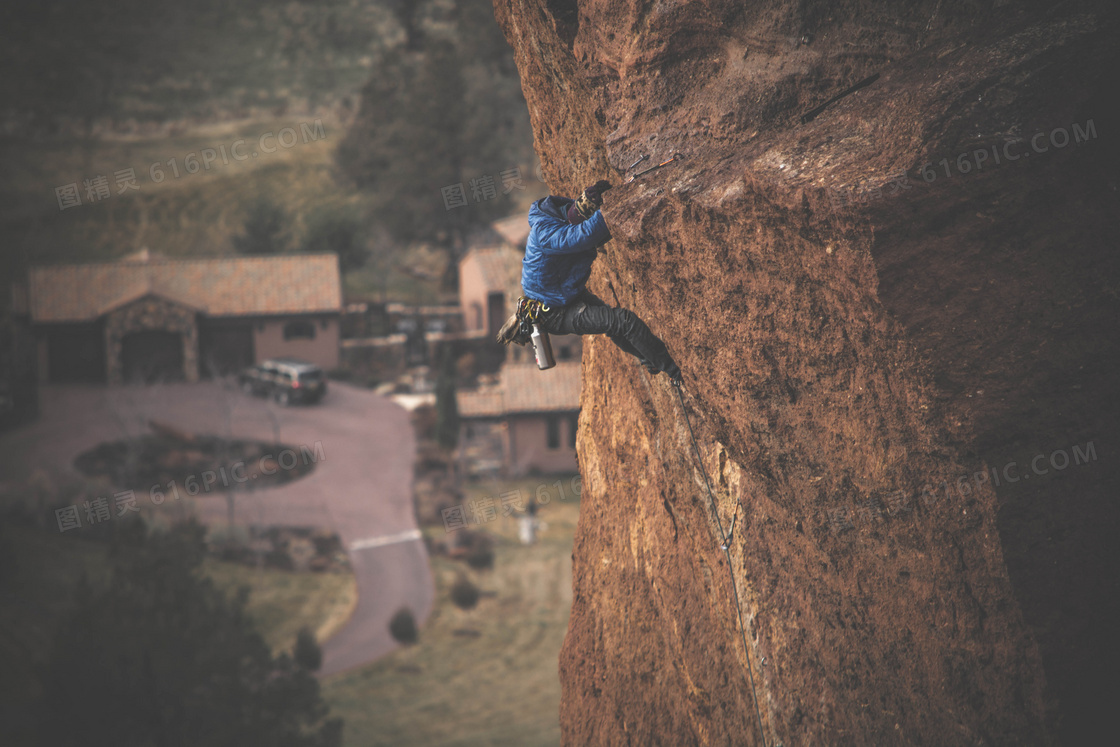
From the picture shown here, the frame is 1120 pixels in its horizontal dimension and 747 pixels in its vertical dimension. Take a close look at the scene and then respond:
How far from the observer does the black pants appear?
310 inches

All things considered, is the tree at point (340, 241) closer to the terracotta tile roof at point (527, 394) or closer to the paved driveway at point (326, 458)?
the paved driveway at point (326, 458)

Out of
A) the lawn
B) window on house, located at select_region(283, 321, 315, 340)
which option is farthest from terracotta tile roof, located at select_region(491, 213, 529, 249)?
the lawn

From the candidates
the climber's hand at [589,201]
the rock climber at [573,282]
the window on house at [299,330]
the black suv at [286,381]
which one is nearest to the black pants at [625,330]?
the rock climber at [573,282]

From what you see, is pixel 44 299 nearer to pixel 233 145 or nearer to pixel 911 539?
pixel 233 145

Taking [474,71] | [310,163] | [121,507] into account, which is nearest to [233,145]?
[310,163]

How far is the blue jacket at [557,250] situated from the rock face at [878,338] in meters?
0.28

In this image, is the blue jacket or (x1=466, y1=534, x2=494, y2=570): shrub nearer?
the blue jacket

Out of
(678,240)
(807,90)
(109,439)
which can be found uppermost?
(109,439)

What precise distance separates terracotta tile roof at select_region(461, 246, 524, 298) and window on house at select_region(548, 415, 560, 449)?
11.8m

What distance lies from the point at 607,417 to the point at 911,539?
14.3 feet

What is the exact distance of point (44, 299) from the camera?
4722 cm

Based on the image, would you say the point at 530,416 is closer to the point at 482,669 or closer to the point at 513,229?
the point at 482,669

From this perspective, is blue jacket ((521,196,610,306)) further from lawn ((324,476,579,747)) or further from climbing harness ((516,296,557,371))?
lawn ((324,476,579,747))

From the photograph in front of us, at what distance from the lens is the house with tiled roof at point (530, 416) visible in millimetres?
42156
